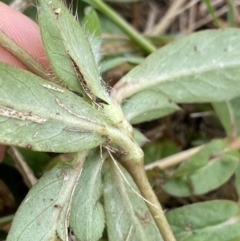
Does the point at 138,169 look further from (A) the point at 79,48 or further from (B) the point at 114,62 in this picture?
(B) the point at 114,62

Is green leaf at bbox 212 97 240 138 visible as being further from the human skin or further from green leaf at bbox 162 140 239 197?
the human skin

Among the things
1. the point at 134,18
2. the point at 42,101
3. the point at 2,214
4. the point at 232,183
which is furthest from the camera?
the point at 134,18

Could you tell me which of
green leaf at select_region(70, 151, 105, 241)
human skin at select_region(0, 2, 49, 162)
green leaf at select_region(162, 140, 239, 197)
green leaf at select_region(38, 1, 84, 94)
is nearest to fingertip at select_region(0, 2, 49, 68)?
human skin at select_region(0, 2, 49, 162)

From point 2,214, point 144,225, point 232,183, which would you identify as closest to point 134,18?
point 232,183

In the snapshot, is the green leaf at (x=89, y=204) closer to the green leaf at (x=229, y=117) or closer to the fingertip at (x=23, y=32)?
the fingertip at (x=23, y=32)

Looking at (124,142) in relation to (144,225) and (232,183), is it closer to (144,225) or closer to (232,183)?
(144,225)

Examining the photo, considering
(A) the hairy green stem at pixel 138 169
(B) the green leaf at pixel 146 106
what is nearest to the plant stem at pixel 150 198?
(A) the hairy green stem at pixel 138 169
